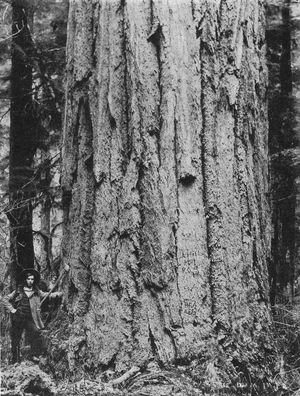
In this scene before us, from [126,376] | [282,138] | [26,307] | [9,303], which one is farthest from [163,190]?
[282,138]

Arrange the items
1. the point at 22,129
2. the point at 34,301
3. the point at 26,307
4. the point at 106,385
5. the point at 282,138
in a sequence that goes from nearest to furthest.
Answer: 1. the point at 106,385
2. the point at 34,301
3. the point at 26,307
4. the point at 282,138
5. the point at 22,129

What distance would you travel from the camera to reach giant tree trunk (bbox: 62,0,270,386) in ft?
8.46

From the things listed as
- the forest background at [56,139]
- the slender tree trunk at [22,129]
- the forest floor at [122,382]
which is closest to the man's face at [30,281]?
the forest background at [56,139]

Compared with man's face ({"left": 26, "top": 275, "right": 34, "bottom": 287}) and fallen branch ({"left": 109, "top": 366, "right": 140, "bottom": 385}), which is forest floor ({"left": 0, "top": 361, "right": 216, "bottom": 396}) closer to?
fallen branch ({"left": 109, "top": 366, "right": 140, "bottom": 385})

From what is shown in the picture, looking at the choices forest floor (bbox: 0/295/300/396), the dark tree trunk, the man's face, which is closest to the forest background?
the dark tree trunk

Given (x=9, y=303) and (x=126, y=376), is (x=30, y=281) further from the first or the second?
(x=126, y=376)

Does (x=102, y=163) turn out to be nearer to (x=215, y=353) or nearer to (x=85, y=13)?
(x=85, y=13)

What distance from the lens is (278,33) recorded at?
9.71 metres

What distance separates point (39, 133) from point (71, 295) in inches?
277

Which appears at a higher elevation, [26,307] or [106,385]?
[26,307]

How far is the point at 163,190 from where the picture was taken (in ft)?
8.66

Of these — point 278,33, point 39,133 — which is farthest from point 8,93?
point 278,33

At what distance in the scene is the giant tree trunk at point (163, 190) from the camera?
2.58 meters

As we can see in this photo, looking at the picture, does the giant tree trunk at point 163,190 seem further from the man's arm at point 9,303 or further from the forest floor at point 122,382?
the man's arm at point 9,303
